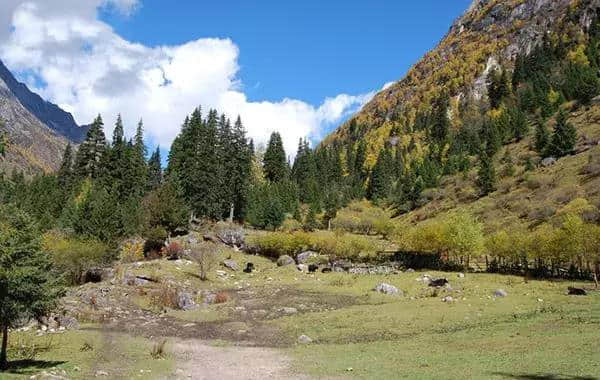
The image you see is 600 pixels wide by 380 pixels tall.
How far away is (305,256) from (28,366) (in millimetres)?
66618

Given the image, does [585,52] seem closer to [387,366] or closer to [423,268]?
[423,268]

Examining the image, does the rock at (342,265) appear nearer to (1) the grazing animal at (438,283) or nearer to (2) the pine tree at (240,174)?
(1) the grazing animal at (438,283)

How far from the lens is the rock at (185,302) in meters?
51.8

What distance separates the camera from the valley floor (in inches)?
1006

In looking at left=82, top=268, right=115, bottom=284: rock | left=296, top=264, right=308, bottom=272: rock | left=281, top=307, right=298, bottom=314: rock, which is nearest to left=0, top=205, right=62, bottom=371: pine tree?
left=281, top=307, right=298, bottom=314: rock

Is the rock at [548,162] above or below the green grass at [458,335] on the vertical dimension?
above

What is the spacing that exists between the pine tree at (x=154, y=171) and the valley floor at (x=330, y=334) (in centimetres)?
6240

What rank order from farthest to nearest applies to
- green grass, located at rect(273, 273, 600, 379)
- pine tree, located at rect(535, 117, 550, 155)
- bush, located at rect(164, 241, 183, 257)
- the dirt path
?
pine tree, located at rect(535, 117, 550, 155), bush, located at rect(164, 241, 183, 257), the dirt path, green grass, located at rect(273, 273, 600, 379)

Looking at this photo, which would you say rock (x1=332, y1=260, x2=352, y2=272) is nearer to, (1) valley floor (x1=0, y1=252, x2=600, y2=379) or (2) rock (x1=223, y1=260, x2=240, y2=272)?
(2) rock (x1=223, y1=260, x2=240, y2=272)

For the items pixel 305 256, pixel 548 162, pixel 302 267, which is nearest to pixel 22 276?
pixel 302 267

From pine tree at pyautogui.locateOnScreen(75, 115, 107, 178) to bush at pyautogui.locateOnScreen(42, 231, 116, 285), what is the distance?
1969 inches

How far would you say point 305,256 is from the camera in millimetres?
90250

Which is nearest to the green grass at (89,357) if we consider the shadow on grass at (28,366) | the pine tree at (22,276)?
the shadow on grass at (28,366)

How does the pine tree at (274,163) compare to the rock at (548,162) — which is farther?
the pine tree at (274,163)
